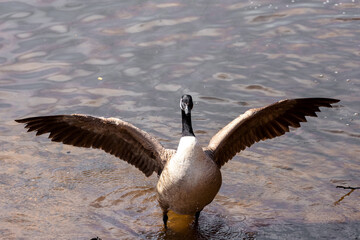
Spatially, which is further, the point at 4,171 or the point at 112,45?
the point at 112,45

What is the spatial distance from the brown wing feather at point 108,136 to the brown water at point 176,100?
73 cm

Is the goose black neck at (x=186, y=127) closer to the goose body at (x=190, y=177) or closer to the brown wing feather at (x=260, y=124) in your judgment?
the goose body at (x=190, y=177)

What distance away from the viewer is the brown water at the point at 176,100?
733 cm

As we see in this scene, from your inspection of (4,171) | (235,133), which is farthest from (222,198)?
(4,171)

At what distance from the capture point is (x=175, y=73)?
1071 centimetres

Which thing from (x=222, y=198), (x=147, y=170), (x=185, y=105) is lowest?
(x=222, y=198)

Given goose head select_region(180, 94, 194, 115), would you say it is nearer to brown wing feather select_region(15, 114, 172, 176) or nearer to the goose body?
the goose body

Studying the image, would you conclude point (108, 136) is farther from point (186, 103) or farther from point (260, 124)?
point (260, 124)

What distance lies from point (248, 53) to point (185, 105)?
15.5 ft

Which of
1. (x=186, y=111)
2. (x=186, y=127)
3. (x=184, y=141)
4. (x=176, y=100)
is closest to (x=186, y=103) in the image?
(x=186, y=111)

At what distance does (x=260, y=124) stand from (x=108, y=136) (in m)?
1.95

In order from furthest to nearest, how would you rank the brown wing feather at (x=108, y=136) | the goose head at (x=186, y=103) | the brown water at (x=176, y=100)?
1. the brown water at (x=176, y=100)
2. the brown wing feather at (x=108, y=136)
3. the goose head at (x=186, y=103)

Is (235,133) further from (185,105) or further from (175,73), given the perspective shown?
(175,73)

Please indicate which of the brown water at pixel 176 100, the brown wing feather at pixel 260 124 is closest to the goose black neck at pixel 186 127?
the brown wing feather at pixel 260 124
